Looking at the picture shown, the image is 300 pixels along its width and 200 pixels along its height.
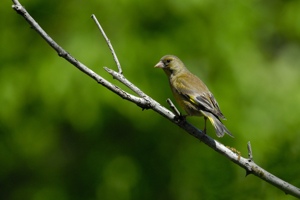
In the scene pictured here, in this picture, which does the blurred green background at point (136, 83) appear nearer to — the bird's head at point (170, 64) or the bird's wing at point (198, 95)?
the bird's head at point (170, 64)

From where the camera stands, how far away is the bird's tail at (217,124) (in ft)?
15.3

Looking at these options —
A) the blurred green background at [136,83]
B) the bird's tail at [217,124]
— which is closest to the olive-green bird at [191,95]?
the bird's tail at [217,124]

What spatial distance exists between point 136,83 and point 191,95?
Result: 1366 mm

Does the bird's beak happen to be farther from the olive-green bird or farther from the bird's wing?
the bird's wing

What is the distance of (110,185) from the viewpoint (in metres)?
7.02

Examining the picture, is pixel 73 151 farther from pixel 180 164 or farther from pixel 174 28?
pixel 174 28

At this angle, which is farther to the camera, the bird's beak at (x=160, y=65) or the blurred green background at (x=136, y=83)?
the blurred green background at (x=136, y=83)

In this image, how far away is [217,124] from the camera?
4828mm

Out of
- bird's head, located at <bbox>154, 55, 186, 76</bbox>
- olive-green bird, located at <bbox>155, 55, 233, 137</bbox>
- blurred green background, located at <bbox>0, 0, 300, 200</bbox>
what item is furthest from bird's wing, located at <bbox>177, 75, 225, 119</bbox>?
blurred green background, located at <bbox>0, 0, 300, 200</bbox>

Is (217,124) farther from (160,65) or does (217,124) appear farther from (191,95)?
(160,65)

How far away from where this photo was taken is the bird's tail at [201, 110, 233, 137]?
4.65 meters

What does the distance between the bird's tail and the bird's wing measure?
1.6 inches

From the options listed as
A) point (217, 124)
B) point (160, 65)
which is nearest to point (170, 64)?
point (160, 65)

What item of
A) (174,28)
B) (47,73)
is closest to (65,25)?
(47,73)
